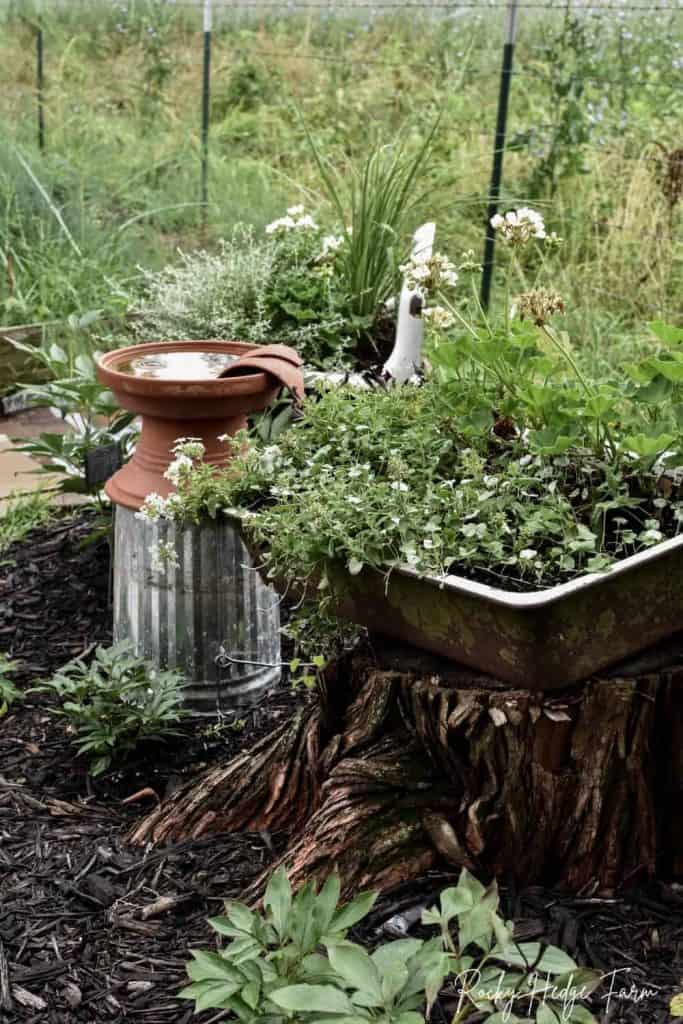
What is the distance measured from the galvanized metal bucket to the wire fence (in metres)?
3.02

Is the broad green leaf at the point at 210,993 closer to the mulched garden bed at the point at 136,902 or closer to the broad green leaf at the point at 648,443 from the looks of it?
the mulched garden bed at the point at 136,902

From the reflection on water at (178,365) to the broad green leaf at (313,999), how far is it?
1.41 meters

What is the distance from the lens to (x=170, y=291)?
427cm

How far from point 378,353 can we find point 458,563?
2283 mm

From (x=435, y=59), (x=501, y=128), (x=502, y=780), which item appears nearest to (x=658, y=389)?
(x=502, y=780)

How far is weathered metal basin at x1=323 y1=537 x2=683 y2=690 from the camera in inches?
71.7

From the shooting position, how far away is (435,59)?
8.66 m

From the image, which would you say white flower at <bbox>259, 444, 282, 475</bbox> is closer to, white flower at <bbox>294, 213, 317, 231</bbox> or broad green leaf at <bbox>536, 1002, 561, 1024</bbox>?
broad green leaf at <bbox>536, 1002, 561, 1024</bbox>

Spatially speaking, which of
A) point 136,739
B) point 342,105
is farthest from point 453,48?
point 136,739

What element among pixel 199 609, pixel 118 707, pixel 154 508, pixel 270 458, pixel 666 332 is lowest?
pixel 118 707

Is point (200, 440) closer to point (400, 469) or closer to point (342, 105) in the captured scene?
point (400, 469)

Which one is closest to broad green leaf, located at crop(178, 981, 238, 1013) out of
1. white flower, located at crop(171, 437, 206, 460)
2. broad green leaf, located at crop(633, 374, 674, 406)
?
white flower, located at crop(171, 437, 206, 460)

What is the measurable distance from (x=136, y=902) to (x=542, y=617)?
928 mm

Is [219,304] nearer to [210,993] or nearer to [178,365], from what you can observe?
[178,365]
